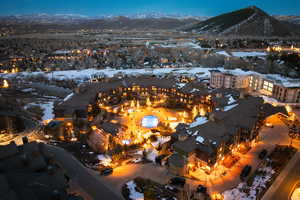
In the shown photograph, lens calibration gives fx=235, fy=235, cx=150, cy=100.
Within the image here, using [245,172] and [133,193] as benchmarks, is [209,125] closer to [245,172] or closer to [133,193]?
[245,172]

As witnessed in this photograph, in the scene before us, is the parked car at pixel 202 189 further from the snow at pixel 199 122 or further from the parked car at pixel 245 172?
the snow at pixel 199 122

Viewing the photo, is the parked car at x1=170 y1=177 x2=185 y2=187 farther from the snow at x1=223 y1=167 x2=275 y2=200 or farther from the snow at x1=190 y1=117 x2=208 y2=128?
the snow at x1=190 y1=117 x2=208 y2=128

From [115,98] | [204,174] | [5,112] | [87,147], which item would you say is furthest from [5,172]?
[115,98]

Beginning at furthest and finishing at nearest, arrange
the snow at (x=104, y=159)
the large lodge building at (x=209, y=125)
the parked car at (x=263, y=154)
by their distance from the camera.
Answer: the parked car at (x=263, y=154)
the snow at (x=104, y=159)
the large lodge building at (x=209, y=125)

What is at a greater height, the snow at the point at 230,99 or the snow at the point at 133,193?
the snow at the point at 230,99

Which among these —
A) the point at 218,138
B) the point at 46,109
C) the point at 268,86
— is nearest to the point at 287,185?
the point at 218,138

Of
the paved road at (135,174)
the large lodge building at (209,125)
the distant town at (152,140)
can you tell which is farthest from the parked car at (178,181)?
the large lodge building at (209,125)

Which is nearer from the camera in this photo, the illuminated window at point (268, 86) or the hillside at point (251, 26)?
the illuminated window at point (268, 86)

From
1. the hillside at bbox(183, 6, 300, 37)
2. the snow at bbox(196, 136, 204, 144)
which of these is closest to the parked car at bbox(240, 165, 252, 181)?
the snow at bbox(196, 136, 204, 144)

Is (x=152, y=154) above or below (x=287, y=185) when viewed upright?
above

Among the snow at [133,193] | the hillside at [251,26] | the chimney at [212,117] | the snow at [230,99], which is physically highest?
the hillside at [251,26]
